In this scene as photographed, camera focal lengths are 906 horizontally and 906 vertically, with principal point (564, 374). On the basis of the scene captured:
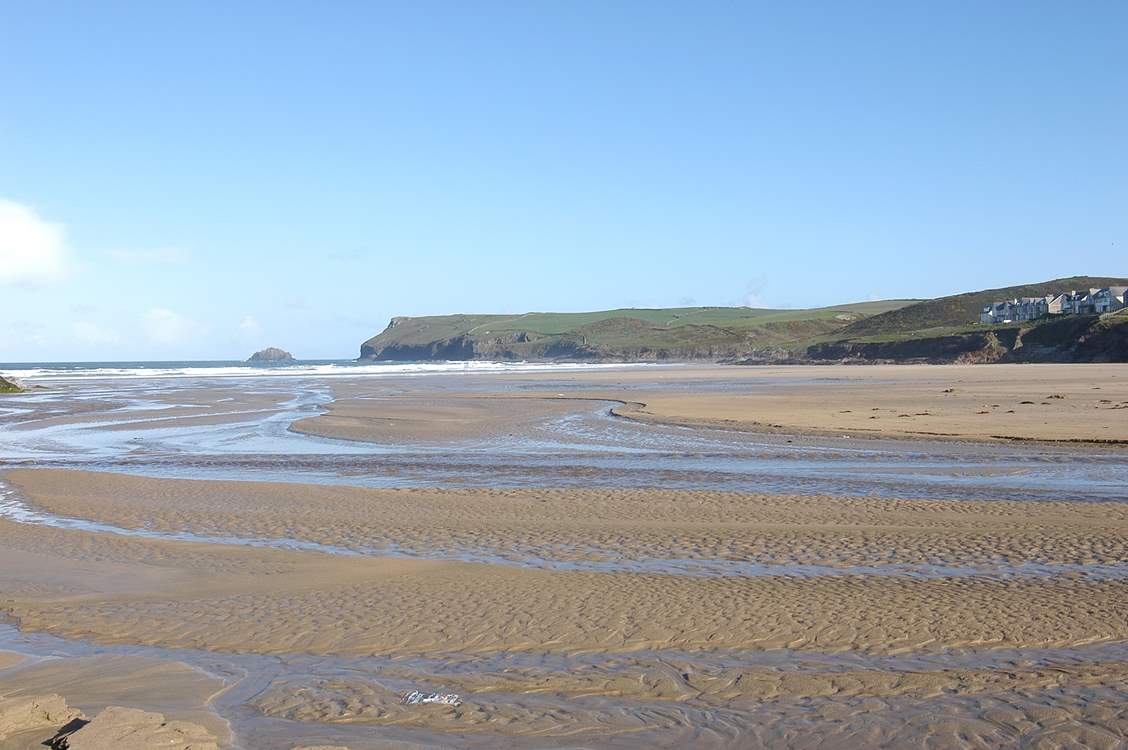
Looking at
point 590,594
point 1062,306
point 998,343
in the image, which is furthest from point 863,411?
point 1062,306

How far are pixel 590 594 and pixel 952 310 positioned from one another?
159538 mm

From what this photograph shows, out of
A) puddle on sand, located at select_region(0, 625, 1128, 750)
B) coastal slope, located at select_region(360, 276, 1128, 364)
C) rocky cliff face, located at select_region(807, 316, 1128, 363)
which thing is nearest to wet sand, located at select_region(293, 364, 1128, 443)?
puddle on sand, located at select_region(0, 625, 1128, 750)

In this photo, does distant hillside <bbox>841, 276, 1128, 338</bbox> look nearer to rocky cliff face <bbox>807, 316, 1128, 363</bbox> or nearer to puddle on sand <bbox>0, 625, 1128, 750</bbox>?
Result: rocky cliff face <bbox>807, 316, 1128, 363</bbox>

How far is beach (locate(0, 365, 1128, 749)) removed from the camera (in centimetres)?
627

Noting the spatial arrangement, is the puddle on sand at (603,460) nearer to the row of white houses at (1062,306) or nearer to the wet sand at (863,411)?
the wet sand at (863,411)

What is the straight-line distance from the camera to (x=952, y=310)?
15412cm

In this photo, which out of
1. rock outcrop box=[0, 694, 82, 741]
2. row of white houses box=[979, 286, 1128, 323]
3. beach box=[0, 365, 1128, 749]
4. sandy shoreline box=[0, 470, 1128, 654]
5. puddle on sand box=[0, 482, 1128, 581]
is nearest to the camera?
rock outcrop box=[0, 694, 82, 741]

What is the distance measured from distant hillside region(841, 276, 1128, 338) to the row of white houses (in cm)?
476

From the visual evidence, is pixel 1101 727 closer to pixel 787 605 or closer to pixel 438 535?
pixel 787 605

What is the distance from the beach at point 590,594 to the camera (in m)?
6.27

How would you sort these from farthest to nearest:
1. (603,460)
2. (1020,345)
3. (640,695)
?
(1020,345) → (603,460) → (640,695)

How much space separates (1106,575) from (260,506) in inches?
480

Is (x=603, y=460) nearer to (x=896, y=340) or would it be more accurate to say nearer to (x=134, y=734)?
(x=134, y=734)

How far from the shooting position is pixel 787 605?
348 inches
